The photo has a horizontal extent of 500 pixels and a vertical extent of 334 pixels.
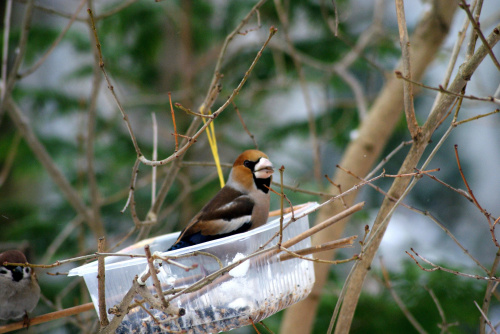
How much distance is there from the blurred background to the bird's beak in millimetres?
1146

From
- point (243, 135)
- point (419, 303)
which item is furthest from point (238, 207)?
point (243, 135)

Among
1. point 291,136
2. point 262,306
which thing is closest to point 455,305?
point 291,136

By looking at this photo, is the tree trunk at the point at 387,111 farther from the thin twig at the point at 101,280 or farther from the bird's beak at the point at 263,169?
the thin twig at the point at 101,280

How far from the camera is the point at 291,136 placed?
14.6ft

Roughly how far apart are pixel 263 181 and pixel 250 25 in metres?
2.78

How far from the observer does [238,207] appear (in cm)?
192

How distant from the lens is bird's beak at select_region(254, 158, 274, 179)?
1.95 metres

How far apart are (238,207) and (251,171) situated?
A: 0.62 ft

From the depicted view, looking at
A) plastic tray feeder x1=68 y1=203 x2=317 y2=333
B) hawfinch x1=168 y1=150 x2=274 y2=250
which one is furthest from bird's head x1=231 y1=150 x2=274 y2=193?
plastic tray feeder x1=68 y1=203 x2=317 y2=333

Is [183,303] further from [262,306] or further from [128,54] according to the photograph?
[128,54]

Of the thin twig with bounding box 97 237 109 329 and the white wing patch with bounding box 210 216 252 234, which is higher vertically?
the white wing patch with bounding box 210 216 252 234

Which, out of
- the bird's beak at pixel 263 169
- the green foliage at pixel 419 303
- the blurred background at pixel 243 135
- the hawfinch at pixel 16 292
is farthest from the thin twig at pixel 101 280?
the green foliage at pixel 419 303

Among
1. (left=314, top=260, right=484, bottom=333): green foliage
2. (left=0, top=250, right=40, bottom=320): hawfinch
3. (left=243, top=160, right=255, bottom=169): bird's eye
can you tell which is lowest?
(left=314, top=260, right=484, bottom=333): green foliage

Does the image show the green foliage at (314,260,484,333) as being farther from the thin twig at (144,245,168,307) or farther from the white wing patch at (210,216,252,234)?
the thin twig at (144,245,168,307)
